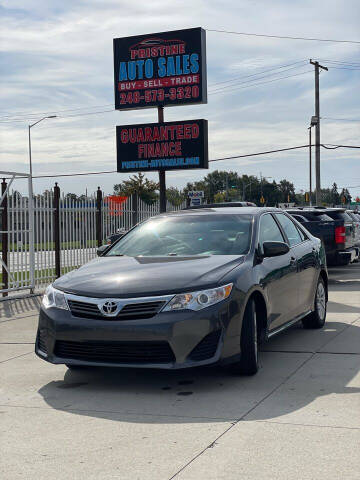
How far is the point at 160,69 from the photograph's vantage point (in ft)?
73.3

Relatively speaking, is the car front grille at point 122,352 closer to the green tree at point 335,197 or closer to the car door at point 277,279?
the car door at point 277,279

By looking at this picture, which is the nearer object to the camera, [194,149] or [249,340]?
[249,340]

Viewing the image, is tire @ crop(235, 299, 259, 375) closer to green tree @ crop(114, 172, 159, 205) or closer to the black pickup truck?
the black pickup truck

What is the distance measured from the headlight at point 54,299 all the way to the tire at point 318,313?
3705 millimetres

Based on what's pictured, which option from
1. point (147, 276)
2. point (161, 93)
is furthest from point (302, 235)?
point (161, 93)

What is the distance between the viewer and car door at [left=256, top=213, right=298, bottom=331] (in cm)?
662

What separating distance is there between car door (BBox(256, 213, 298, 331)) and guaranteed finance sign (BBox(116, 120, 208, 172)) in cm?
1443

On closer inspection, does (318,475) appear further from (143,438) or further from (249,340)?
(249,340)

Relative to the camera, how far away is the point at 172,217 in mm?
7613

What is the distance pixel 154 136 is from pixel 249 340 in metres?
17.2

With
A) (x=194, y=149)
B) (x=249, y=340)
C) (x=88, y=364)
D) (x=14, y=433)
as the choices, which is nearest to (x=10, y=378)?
(x=88, y=364)

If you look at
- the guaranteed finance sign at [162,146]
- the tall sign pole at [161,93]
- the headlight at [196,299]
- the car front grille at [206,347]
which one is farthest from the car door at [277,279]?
the guaranteed finance sign at [162,146]

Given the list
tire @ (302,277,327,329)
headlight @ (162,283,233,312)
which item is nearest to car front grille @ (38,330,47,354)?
headlight @ (162,283,233,312)

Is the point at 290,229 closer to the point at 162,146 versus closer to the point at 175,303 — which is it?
the point at 175,303
